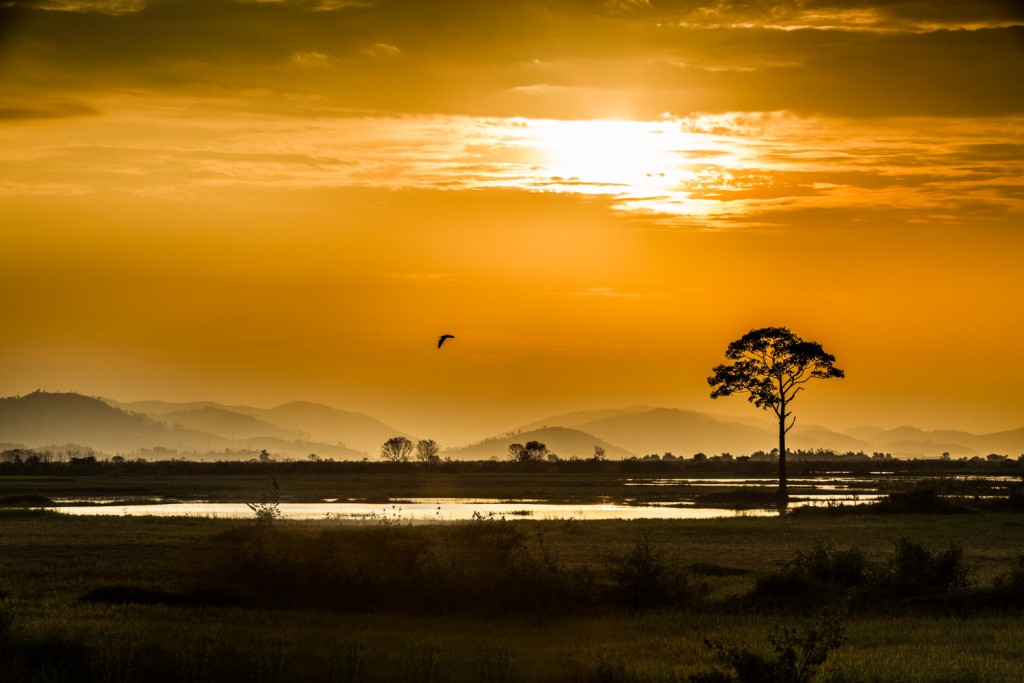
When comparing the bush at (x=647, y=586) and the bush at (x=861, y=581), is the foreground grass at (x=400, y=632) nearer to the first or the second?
the bush at (x=647, y=586)

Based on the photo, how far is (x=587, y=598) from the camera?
27.7m

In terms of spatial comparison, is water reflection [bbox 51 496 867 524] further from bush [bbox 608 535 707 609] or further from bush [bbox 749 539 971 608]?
bush [bbox 749 539 971 608]

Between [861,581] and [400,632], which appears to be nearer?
[400,632]

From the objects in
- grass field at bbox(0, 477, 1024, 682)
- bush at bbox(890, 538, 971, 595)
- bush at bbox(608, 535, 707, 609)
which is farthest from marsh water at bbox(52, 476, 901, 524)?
bush at bbox(890, 538, 971, 595)

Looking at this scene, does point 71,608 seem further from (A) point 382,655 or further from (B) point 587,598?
(B) point 587,598

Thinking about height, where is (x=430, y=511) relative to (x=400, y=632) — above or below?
above

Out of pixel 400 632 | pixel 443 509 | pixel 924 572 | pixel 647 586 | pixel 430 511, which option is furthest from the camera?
pixel 443 509

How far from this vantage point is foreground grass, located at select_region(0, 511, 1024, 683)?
2005cm

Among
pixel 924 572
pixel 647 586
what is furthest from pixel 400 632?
pixel 924 572

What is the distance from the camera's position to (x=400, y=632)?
23.9 meters

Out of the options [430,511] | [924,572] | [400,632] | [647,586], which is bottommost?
[400,632]

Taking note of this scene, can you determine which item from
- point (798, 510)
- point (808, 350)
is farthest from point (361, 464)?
point (798, 510)

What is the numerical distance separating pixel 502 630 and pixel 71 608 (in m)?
9.60

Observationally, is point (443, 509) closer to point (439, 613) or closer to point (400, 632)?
point (439, 613)
